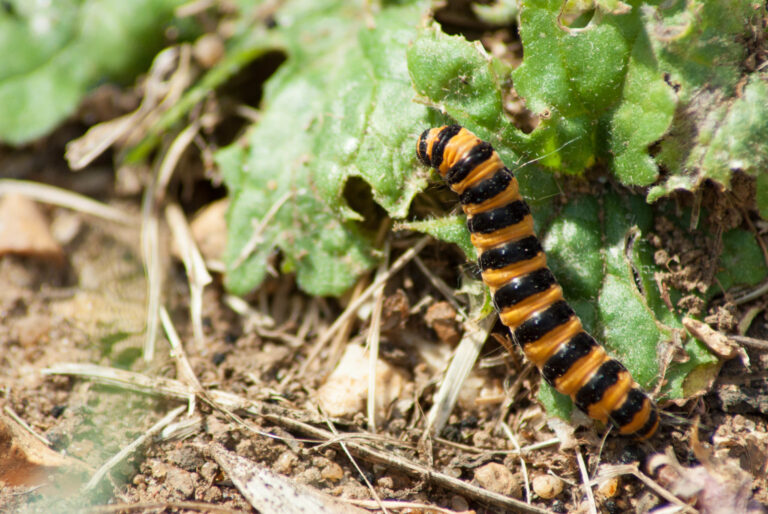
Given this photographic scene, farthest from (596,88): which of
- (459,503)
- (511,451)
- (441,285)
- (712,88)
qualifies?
(459,503)

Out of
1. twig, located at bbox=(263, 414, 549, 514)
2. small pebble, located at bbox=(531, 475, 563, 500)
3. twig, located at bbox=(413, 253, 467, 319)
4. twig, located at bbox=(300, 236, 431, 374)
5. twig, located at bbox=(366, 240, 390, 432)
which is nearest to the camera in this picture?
twig, located at bbox=(263, 414, 549, 514)

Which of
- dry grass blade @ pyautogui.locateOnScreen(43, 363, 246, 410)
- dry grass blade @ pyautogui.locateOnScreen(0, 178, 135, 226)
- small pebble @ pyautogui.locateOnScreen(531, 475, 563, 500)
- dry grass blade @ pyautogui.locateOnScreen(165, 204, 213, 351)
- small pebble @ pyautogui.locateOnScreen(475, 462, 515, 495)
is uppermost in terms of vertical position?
dry grass blade @ pyautogui.locateOnScreen(0, 178, 135, 226)

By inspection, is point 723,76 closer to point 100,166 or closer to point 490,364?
point 490,364

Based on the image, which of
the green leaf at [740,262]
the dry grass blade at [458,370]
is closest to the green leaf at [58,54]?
the dry grass blade at [458,370]

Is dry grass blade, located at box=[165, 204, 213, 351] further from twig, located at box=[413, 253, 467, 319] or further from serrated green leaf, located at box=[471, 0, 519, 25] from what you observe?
serrated green leaf, located at box=[471, 0, 519, 25]

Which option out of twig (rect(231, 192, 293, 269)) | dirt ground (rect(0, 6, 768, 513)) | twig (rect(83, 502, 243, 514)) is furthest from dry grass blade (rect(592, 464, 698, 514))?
twig (rect(231, 192, 293, 269))

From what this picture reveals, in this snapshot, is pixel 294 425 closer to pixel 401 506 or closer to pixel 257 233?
pixel 401 506
